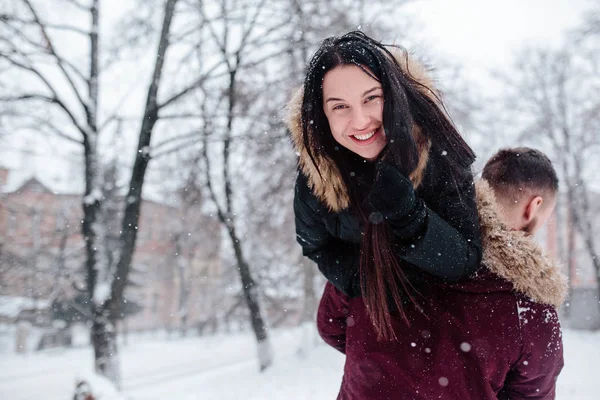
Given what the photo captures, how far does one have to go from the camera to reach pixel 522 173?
1852 millimetres

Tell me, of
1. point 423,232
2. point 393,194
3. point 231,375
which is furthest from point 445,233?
point 231,375

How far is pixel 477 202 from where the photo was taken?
1526 millimetres

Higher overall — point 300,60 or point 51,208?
point 300,60

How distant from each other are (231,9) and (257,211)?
5.95 m

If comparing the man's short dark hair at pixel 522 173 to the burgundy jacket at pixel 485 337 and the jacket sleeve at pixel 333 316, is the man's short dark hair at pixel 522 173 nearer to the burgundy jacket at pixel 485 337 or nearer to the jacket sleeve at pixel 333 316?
the burgundy jacket at pixel 485 337

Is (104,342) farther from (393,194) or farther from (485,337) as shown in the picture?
(393,194)

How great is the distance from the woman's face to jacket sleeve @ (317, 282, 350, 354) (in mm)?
519

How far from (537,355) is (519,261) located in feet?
0.87

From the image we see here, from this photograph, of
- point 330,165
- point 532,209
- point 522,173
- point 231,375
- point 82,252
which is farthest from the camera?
point 82,252

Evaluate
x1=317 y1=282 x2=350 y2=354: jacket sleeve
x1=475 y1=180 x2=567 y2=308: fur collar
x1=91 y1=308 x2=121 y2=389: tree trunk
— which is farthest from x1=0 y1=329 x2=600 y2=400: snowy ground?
x1=475 y1=180 x2=567 y2=308: fur collar

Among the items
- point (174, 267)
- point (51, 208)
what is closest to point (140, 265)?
point (174, 267)

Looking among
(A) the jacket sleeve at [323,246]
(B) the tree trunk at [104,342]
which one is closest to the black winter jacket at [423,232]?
(A) the jacket sleeve at [323,246]

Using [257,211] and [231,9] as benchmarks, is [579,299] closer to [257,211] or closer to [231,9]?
[257,211]

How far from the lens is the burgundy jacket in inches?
54.8
